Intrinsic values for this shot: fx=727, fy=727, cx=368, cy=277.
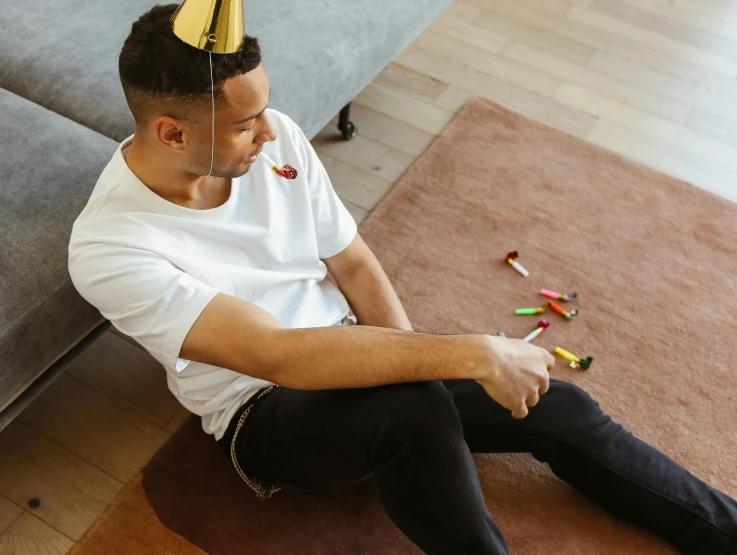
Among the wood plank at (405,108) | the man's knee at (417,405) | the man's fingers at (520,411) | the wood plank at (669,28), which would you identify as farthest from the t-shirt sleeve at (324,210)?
the wood plank at (669,28)

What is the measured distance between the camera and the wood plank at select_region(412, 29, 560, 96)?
8.48 ft

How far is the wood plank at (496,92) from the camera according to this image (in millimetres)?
2449

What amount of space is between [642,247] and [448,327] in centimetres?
65

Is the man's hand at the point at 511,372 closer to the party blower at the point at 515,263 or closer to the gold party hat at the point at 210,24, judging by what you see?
the gold party hat at the point at 210,24

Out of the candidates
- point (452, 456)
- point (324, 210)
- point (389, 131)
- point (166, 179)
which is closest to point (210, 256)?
point (166, 179)

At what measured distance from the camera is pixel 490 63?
264 centimetres

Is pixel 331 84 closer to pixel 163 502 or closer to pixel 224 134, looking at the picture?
pixel 224 134

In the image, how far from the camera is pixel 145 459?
1.53m

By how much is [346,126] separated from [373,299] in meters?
0.98

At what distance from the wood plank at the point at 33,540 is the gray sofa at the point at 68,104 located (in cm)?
25

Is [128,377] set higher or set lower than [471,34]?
lower

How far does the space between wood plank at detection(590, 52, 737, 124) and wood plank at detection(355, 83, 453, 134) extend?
72 centimetres

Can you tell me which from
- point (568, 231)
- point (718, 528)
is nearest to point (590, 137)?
point (568, 231)

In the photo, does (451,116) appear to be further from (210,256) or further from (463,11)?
(210,256)
